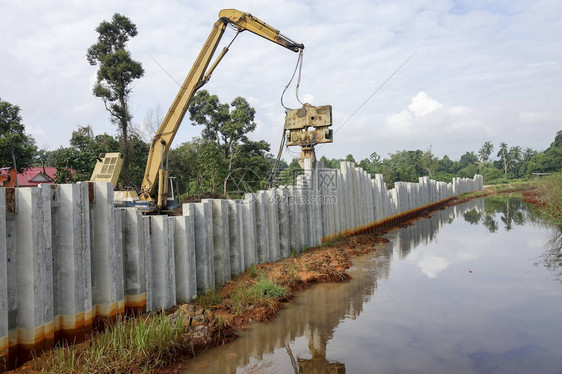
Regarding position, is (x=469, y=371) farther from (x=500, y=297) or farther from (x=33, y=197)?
(x=33, y=197)

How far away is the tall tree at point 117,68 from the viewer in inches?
1115

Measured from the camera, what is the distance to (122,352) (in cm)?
472

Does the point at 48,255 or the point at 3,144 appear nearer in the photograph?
the point at 48,255

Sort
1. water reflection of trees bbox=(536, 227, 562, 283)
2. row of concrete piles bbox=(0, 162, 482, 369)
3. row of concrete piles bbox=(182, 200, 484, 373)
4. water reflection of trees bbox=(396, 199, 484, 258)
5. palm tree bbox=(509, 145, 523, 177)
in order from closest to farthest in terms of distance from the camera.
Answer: row of concrete piles bbox=(0, 162, 482, 369) < row of concrete piles bbox=(182, 200, 484, 373) < water reflection of trees bbox=(536, 227, 562, 283) < water reflection of trees bbox=(396, 199, 484, 258) < palm tree bbox=(509, 145, 523, 177)

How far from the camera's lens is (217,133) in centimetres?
3612

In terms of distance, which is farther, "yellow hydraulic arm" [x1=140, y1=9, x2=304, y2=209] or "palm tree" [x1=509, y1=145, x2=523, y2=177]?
"palm tree" [x1=509, y1=145, x2=523, y2=177]

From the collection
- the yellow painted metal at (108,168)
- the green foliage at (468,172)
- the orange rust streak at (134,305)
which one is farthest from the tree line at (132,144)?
the green foliage at (468,172)

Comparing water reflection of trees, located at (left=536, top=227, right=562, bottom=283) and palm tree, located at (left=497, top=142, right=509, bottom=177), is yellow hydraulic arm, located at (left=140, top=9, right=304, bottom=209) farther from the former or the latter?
palm tree, located at (left=497, top=142, right=509, bottom=177)

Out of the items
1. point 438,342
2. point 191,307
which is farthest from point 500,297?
point 191,307

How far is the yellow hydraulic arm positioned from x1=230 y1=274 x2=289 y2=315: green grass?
8.73 m

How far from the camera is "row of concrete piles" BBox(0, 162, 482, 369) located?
4738mm

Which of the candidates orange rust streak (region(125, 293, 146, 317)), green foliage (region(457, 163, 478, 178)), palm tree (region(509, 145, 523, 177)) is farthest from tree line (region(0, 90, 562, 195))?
palm tree (region(509, 145, 523, 177))

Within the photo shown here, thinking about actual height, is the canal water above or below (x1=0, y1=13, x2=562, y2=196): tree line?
below

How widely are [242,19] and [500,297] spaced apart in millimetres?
13002
